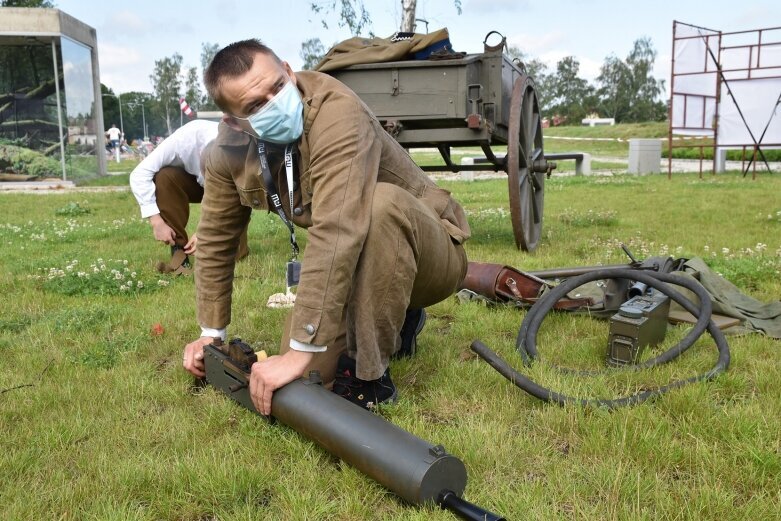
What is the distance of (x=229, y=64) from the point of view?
2.37 metres

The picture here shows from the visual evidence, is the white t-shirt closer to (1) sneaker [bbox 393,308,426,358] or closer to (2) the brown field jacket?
(2) the brown field jacket

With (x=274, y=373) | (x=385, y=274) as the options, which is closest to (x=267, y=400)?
(x=274, y=373)

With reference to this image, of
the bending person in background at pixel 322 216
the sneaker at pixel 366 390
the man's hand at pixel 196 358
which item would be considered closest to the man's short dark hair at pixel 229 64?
the bending person in background at pixel 322 216

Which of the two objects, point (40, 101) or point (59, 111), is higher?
point (40, 101)

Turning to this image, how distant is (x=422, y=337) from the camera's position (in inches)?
142

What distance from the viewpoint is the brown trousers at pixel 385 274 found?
238 cm

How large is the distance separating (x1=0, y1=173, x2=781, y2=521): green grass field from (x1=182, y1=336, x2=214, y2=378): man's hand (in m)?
0.11

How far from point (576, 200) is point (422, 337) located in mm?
7889

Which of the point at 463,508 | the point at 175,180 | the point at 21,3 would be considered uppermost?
the point at 21,3

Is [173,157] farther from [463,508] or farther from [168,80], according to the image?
[168,80]

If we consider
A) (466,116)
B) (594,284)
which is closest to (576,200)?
(466,116)

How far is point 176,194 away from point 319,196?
142 inches

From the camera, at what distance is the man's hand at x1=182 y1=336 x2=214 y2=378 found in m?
2.84

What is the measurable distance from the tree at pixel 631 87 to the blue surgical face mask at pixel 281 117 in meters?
85.1
